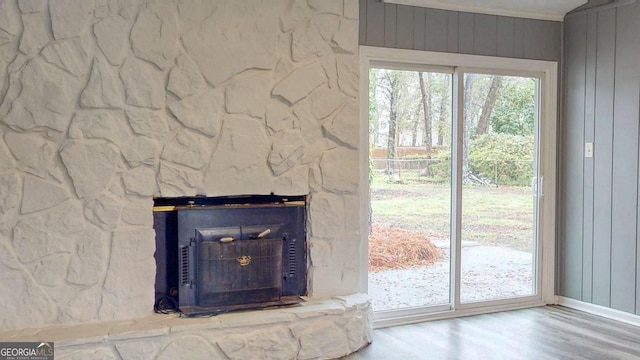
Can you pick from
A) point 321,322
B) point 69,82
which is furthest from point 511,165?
point 69,82

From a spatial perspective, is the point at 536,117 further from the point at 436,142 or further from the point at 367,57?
the point at 367,57

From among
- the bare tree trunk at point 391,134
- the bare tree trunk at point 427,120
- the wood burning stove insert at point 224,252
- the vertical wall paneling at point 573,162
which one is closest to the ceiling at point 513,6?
the vertical wall paneling at point 573,162

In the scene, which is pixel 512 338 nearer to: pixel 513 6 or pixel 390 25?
pixel 390 25

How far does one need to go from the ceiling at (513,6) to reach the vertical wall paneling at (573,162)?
0.18 metres

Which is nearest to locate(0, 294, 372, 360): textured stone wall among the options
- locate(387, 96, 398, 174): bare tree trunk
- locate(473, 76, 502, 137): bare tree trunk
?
locate(387, 96, 398, 174): bare tree trunk

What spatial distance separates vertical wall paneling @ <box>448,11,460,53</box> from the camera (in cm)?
395

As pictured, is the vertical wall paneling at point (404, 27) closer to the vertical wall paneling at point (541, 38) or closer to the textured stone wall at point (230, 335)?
the vertical wall paneling at point (541, 38)

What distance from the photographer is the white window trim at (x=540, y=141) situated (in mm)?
3725

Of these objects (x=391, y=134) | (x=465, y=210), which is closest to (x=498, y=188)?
(x=465, y=210)

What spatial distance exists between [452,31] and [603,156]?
1459mm

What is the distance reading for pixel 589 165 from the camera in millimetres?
4184

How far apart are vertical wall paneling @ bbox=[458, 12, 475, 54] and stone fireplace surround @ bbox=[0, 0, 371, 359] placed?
95 cm

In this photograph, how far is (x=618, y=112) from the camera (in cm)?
396

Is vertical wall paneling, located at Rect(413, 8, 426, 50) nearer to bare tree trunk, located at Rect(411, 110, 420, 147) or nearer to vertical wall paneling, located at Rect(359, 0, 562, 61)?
vertical wall paneling, located at Rect(359, 0, 562, 61)
